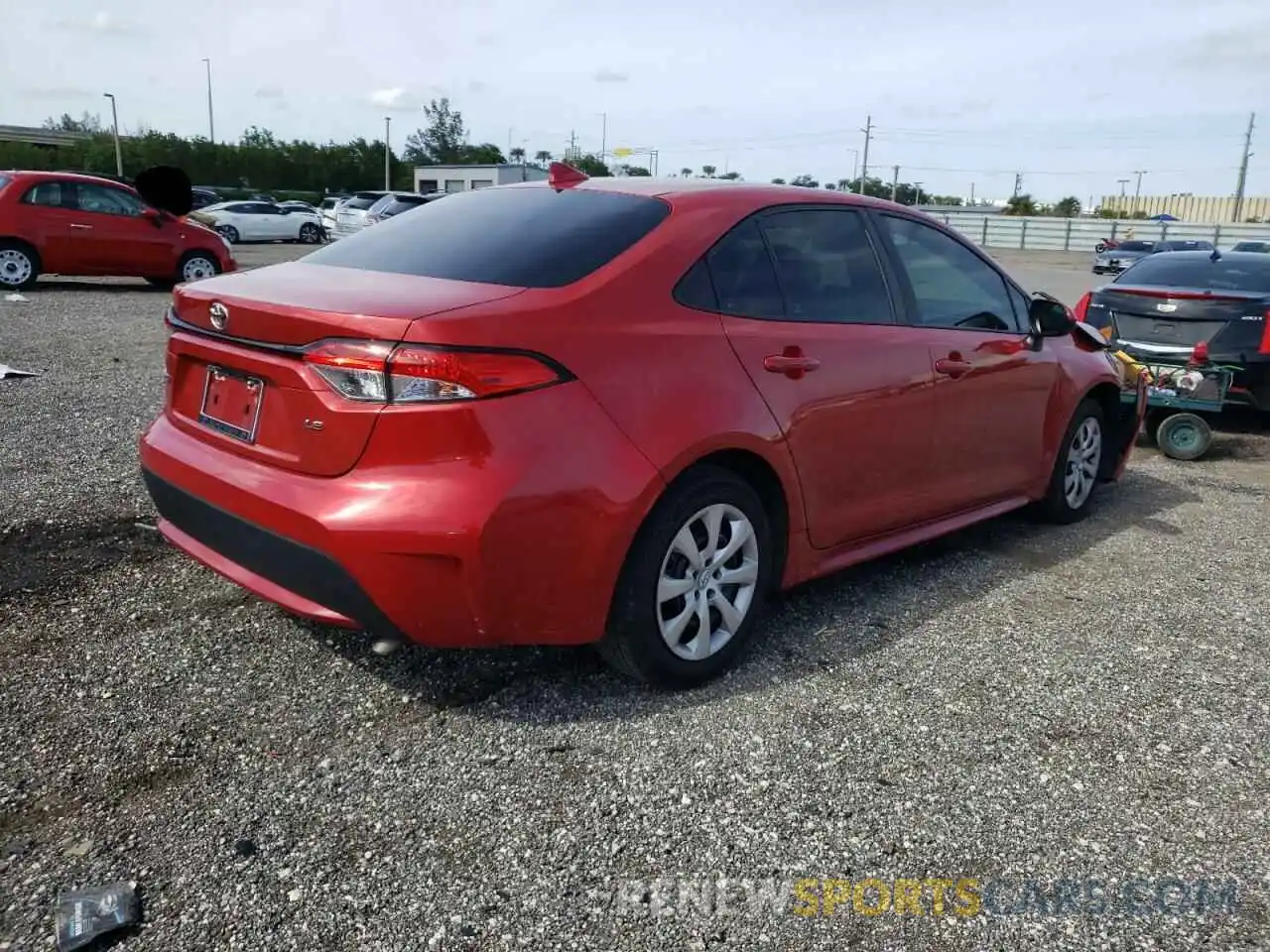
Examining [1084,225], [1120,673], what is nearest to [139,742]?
[1120,673]

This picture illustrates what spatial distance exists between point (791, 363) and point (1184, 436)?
16.2 ft

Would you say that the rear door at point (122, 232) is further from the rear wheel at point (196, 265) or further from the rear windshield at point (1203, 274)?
the rear windshield at point (1203, 274)

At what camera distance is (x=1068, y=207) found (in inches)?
3708

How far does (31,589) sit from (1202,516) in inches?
222

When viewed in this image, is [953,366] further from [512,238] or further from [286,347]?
[286,347]

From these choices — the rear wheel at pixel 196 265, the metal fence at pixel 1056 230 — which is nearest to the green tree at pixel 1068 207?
the metal fence at pixel 1056 230

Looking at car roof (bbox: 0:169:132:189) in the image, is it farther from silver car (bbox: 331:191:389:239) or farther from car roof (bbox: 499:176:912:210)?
silver car (bbox: 331:191:389:239)

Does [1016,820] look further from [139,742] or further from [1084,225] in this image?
[1084,225]

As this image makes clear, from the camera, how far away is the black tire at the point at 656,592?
3.18m

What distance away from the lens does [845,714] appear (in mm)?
3324

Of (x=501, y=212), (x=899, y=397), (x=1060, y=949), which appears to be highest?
(x=501, y=212)

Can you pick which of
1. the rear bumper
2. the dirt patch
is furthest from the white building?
the rear bumper

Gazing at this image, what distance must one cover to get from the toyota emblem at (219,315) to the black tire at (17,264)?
13.0 metres

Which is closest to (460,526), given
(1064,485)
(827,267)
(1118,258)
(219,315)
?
(219,315)
